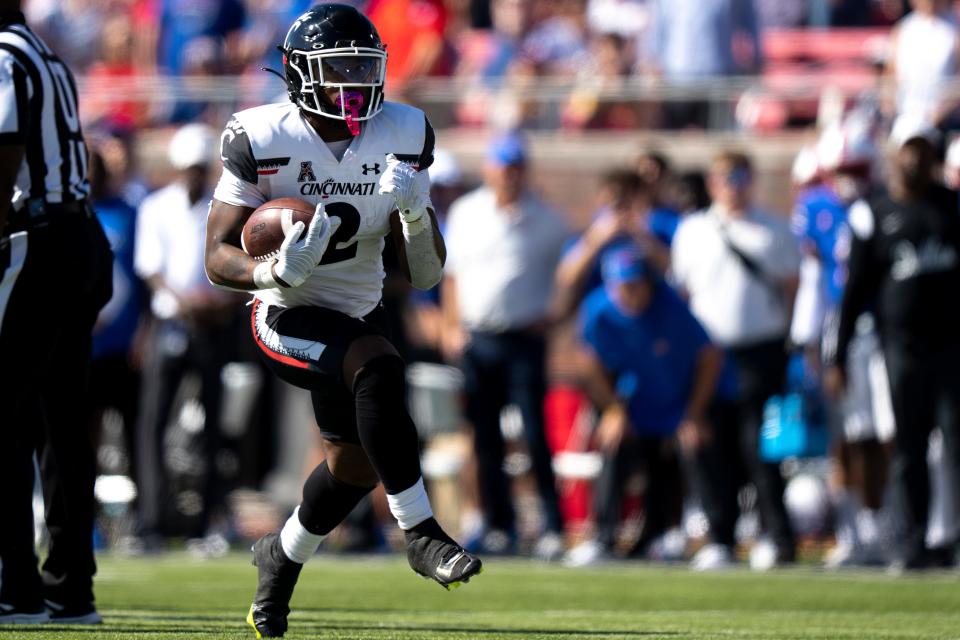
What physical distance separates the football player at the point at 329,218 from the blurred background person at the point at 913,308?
4.01 meters

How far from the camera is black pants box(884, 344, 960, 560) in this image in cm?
916

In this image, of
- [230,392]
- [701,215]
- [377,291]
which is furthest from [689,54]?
[377,291]

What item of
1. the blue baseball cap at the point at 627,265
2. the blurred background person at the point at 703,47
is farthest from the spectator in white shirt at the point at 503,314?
the blurred background person at the point at 703,47

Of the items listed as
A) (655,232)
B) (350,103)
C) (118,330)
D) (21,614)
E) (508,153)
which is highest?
(350,103)

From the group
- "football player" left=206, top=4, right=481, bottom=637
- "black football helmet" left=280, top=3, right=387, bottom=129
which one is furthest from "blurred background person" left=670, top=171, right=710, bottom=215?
"black football helmet" left=280, top=3, right=387, bottom=129

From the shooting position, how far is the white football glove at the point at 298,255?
18.0ft

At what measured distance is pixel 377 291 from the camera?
243 inches

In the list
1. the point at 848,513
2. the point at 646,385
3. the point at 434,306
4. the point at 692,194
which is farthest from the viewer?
the point at 434,306

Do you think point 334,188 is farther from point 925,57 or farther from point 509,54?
point 509,54

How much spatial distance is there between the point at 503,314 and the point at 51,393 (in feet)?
14.9

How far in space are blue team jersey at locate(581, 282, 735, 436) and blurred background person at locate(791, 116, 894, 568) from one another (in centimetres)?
64

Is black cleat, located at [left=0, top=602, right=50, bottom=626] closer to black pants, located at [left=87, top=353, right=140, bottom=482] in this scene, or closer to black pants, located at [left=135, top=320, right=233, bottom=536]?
black pants, located at [left=87, top=353, right=140, bottom=482]

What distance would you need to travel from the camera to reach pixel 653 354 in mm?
10359

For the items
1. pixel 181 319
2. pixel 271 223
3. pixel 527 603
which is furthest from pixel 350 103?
pixel 181 319
